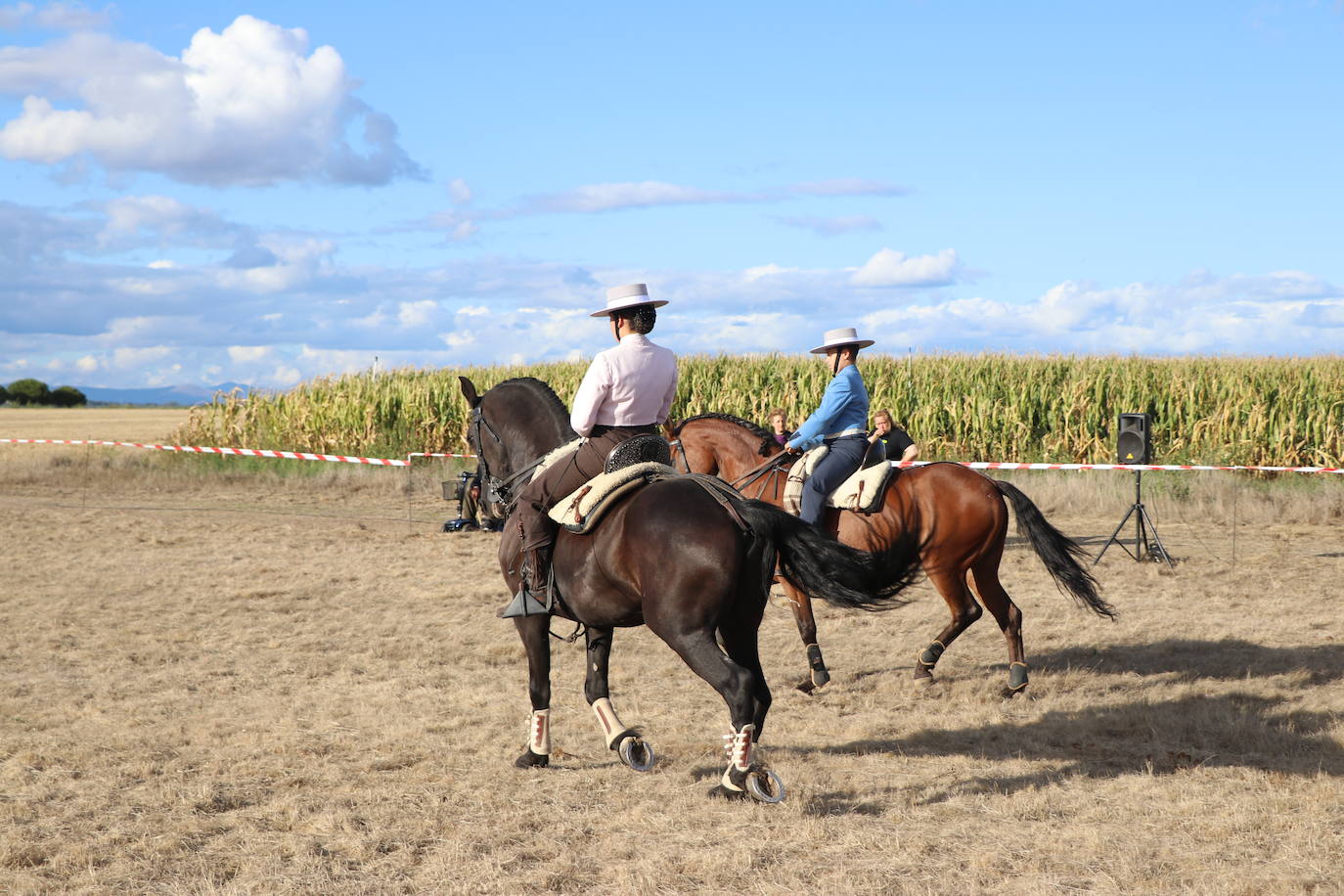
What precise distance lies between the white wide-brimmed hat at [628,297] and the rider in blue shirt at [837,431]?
7.73 ft

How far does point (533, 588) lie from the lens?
5945 mm

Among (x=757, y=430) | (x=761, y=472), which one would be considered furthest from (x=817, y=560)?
(x=757, y=430)

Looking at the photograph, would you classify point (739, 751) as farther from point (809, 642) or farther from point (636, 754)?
point (809, 642)

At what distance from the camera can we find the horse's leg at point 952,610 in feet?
26.0

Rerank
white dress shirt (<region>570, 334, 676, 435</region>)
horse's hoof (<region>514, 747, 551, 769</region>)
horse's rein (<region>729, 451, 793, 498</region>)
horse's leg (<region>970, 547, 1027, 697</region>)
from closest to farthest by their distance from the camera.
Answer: white dress shirt (<region>570, 334, 676, 435</region>) < horse's hoof (<region>514, 747, 551, 769</region>) < horse's leg (<region>970, 547, 1027, 697</region>) < horse's rein (<region>729, 451, 793, 498</region>)

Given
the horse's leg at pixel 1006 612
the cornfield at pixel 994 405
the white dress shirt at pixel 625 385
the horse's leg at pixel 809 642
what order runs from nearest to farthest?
the white dress shirt at pixel 625 385, the horse's leg at pixel 1006 612, the horse's leg at pixel 809 642, the cornfield at pixel 994 405

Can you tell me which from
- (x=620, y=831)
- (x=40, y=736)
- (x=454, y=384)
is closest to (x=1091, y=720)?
(x=620, y=831)

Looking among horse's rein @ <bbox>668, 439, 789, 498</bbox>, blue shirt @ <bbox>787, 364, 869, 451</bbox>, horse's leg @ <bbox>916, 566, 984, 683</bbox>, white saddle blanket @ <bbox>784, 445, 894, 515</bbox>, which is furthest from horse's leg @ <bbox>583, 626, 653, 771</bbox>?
horse's leg @ <bbox>916, 566, 984, 683</bbox>

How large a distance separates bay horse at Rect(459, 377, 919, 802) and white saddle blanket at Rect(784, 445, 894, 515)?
158 cm

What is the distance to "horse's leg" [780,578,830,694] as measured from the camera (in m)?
7.77

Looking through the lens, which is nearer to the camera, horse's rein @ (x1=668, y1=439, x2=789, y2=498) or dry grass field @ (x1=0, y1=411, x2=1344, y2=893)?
dry grass field @ (x1=0, y1=411, x2=1344, y2=893)

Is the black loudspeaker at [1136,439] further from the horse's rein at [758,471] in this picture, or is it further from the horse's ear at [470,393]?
the horse's ear at [470,393]

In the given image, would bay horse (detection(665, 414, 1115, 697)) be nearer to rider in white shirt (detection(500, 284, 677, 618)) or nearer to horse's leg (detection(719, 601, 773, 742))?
horse's leg (detection(719, 601, 773, 742))

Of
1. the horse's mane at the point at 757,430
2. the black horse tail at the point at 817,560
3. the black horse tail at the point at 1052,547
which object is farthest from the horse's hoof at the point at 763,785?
the horse's mane at the point at 757,430
